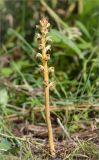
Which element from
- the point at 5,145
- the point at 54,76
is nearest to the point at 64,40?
the point at 54,76

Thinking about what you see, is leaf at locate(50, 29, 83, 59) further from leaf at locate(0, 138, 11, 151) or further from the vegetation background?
leaf at locate(0, 138, 11, 151)

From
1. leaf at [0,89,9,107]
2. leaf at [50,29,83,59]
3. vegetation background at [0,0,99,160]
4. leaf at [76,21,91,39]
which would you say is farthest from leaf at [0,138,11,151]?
leaf at [76,21,91,39]

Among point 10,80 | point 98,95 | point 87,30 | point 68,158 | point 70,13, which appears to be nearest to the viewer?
point 68,158

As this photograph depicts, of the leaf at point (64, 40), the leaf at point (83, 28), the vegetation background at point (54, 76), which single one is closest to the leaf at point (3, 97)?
the vegetation background at point (54, 76)

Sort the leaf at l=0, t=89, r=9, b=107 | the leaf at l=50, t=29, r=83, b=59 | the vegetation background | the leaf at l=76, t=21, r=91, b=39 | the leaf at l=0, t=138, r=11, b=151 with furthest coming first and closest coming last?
the leaf at l=76, t=21, r=91, b=39 < the leaf at l=50, t=29, r=83, b=59 < the leaf at l=0, t=89, r=9, b=107 < the vegetation background < the leaf at l=0, t=138, r=11, b=151

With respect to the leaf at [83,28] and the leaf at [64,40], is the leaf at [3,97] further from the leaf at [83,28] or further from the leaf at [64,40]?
the leaf at [83,28]

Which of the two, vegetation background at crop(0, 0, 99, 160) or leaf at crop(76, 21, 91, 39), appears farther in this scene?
leaf at crop(76, 21, 91, 39)

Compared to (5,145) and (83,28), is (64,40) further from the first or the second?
(5,145)

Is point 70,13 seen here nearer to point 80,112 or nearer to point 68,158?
point 80,112

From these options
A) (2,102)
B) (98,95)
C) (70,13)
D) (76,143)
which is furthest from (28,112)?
(70,13)
